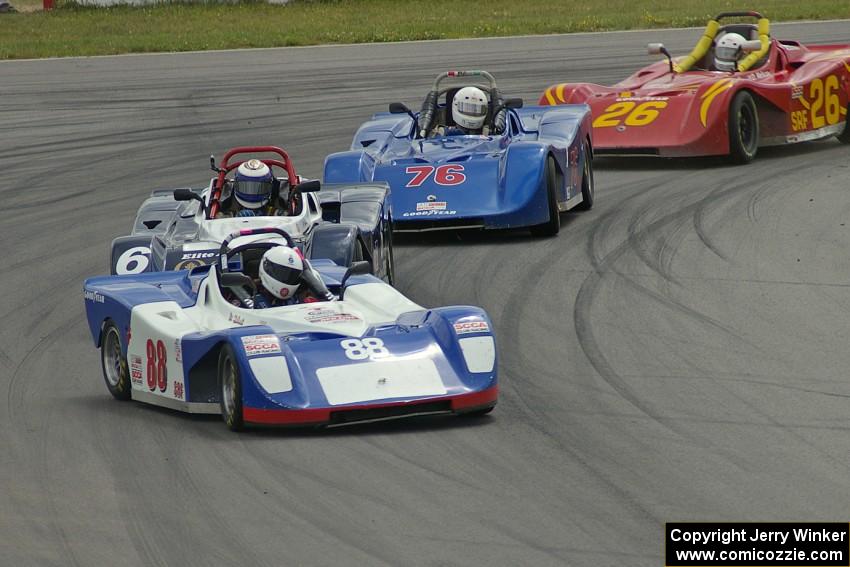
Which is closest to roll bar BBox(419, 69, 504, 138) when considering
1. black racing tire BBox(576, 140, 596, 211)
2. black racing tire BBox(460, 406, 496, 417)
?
black racing tire BBox(576, 140, 596, 211)

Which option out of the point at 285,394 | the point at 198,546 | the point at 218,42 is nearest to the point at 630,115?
the point at 285,394

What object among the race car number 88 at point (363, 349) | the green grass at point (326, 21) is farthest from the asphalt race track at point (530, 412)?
the green grass at point (326, 21)

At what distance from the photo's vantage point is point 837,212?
1535cm

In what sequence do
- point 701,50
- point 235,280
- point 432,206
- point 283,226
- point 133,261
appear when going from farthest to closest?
point 701,50, point 432,206, point 133,261, point 283,226, point 235,280

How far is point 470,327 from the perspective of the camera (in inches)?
352

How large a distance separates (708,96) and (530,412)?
9.66 meters

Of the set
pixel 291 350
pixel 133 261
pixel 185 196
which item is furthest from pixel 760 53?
pixel 291 350

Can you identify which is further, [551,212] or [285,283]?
[551,212]

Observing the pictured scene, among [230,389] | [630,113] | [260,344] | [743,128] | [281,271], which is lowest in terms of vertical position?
[743,128]

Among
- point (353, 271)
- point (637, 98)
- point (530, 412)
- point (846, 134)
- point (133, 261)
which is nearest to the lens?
point (530, 412)

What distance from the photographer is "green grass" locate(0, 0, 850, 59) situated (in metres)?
32.7

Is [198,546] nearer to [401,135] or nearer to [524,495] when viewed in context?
[524,495]

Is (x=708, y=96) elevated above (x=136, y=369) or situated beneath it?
situated beneath

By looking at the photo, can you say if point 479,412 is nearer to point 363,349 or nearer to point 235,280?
point 363,349
